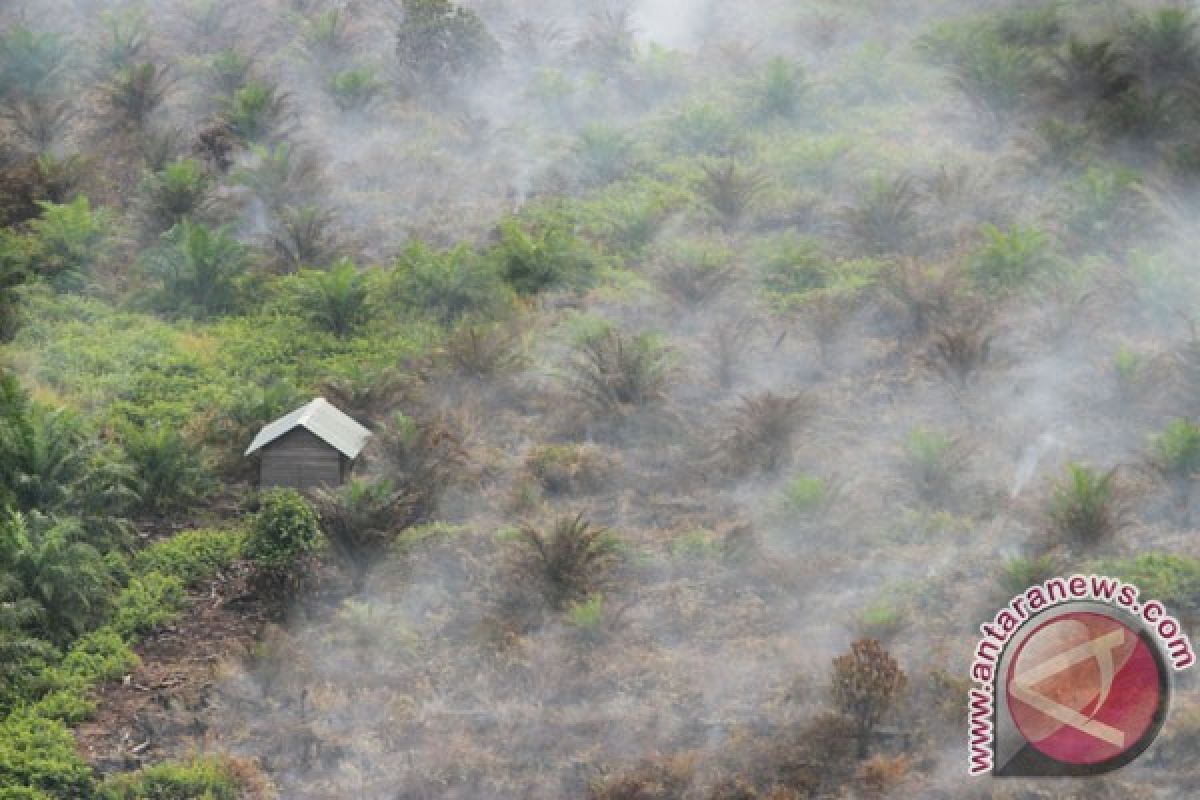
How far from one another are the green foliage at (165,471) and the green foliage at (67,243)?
449 centimetres

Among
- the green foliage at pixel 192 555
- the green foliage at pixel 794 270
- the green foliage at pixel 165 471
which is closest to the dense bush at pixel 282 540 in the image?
the green foliage at pixel 192 555

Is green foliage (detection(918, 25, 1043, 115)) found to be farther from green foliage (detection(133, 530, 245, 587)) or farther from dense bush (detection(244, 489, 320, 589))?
green foliage (detection(133, 530, 245, 587))

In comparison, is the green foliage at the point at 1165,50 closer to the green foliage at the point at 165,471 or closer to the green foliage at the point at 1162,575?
the green foliage at the point at 1162,575

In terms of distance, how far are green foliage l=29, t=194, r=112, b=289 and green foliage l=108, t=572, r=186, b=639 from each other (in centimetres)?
620

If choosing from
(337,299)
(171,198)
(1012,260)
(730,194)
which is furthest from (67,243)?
(1012,260)

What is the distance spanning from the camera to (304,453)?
1323 centimetres

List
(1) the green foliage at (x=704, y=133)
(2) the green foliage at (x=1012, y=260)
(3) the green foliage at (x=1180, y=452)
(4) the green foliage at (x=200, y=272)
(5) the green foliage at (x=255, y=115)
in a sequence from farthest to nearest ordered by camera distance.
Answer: (5) the green foliage at (x=255, y=115) → (1) the green foliage at (x=704, y=133) → (4) the green foliage at (x=200, y=272) → (2) the green foliage at (x=1012, y=260) → (3) the green foliage at (x=1180, y=452)

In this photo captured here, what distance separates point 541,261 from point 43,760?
8448mm

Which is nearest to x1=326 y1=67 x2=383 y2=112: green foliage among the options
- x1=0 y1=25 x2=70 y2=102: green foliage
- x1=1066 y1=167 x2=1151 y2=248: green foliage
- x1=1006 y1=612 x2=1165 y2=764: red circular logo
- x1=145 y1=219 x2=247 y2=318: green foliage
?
x1=0 y1=25 x2=70 y2=102: green foliage

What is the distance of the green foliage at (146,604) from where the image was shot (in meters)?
11.6

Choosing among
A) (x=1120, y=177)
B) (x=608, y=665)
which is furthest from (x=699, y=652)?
(x=1120, y=177)

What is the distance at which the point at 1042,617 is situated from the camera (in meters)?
10.4

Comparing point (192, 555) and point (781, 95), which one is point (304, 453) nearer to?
point (192, 555)

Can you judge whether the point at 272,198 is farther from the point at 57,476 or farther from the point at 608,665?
the point at 608,665
